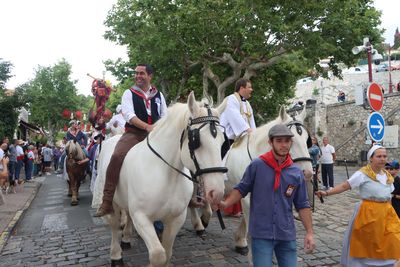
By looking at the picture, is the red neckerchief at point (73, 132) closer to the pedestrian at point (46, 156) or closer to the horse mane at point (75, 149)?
the horse mane at point (75, 149)

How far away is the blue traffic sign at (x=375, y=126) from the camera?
9.29m

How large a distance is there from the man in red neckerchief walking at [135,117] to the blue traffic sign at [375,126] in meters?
5.79

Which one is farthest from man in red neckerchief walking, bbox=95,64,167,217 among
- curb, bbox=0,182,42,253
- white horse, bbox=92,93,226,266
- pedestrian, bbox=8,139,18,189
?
pedestrian, bbox=8,139,18,189

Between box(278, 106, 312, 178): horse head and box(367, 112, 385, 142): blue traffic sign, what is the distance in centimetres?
482

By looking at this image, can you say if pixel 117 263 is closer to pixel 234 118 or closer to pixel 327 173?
pixel 234 118

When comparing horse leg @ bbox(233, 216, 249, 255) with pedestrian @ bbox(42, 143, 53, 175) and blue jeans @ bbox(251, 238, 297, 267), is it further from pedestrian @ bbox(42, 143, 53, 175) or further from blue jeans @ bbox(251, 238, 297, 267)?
pedestrian @ bbox(42, 143, 53, 175)

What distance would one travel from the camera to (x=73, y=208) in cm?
1128

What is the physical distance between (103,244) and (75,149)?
18.8 ft

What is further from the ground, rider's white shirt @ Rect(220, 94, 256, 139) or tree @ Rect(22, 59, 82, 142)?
tree @ Rect(22, 59, 82, 142)

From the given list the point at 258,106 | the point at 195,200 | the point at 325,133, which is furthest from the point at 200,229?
the point at 325,133

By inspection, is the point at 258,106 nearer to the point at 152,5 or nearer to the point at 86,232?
the point at 152,5

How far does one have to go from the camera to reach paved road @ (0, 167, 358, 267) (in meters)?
5.91

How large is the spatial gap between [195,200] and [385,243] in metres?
2.48

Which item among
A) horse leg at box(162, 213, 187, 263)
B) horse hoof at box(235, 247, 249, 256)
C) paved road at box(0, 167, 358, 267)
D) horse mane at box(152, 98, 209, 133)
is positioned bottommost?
paved road at box(0, 167, 358, 267)
